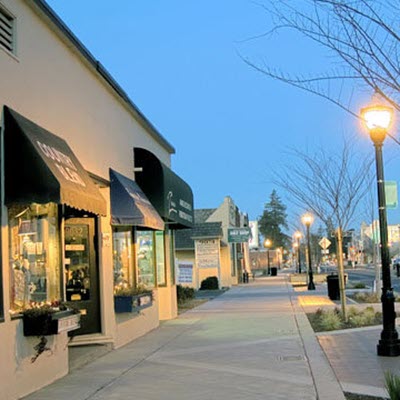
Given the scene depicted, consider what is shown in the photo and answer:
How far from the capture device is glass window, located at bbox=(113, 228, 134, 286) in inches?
523

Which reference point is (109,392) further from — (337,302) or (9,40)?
(337,302)

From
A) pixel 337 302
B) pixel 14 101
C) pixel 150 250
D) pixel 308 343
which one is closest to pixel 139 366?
pixel 308 343

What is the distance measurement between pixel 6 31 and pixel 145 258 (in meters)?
8.76

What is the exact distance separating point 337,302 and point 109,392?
16.0 m

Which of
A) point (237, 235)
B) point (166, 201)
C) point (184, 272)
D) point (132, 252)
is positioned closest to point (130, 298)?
point (132, 252)

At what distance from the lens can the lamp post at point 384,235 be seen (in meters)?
10.1

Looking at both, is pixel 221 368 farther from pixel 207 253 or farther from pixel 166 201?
pixel 207 253

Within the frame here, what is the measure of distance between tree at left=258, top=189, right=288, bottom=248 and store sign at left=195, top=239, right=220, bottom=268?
8970 cm

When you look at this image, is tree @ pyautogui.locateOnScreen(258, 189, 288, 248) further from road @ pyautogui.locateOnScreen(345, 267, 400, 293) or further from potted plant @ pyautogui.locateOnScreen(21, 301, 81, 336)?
potted plant @ pyautogui.locateOnScreen(21, 301, 81, 336)

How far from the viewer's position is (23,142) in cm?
772

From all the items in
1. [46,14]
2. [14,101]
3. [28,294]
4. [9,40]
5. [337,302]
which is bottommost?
[337,302]

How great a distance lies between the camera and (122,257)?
13.8 metres

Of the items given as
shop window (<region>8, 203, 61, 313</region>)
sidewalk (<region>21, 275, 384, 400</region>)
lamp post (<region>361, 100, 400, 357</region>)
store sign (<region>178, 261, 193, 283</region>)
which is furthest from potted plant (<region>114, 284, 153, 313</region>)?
store sign (<region>178, 261, 193, 283</region>)

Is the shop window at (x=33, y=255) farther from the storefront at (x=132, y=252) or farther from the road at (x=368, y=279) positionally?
the road at (x=368, y=279)
